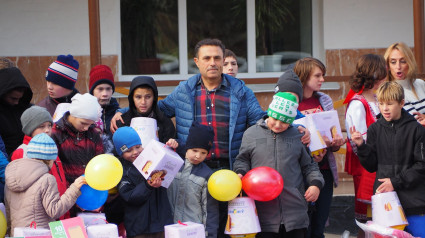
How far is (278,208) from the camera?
4770mm

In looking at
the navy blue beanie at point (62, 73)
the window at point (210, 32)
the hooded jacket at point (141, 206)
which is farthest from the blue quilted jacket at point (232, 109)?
the window at point (210, 32)

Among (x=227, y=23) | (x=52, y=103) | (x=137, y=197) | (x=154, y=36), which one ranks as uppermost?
(x=227, y=23)

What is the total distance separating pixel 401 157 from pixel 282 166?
1.00 m

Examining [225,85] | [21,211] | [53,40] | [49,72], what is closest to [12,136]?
[49,72]

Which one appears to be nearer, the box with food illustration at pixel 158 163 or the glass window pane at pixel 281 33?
the box with food illustration at pixel 158 163

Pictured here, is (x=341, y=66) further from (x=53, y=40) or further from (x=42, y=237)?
(x=42, y=237)

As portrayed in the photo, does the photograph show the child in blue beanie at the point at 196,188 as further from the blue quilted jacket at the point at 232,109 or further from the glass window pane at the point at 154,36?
the glass window pane at the point at 154,36

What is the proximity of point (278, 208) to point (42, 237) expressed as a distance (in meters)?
1.70

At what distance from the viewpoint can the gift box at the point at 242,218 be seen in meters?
4.63

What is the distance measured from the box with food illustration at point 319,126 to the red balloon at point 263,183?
0.59 metres

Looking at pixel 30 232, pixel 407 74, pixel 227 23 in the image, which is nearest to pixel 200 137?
pixel 30 232

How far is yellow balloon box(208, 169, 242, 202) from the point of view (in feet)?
14.9

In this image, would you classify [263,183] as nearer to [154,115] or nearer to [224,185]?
[224,185]

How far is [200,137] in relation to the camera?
465 cm
